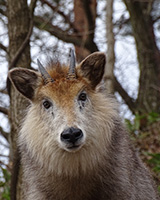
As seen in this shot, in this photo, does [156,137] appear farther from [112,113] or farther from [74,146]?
[74,146]

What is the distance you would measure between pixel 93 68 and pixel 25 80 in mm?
848

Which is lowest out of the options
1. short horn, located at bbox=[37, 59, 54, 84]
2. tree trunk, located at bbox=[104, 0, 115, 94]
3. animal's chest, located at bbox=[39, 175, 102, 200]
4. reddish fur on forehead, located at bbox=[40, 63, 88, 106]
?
animal's chest, located at bbox=[39, 175, 102, 200]

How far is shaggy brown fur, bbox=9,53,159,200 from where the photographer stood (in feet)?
15.8

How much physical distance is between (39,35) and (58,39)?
1.36ft

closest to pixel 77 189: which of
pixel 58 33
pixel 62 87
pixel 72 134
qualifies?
pixel 72 134

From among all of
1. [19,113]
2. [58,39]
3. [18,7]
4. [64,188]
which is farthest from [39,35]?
[64,188]

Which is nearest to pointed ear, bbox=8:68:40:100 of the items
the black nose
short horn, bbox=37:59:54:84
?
→ short horn, bbox=37:59:54:84

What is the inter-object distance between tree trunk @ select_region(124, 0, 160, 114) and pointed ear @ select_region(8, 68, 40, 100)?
20.7ft

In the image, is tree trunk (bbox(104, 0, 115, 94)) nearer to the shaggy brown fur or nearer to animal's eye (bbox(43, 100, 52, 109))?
the shaggy brown fur

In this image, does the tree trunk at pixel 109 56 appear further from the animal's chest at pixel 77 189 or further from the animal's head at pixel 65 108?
the animal's chest at pixel 77 189

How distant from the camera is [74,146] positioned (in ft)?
14.6

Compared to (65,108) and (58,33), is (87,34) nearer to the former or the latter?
(58,33)

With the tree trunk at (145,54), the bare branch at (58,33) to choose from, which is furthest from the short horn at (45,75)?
the tree trunk at (145,54)

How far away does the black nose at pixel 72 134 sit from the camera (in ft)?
14.2
